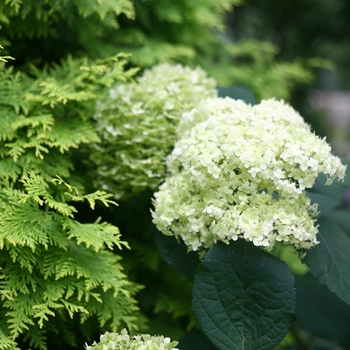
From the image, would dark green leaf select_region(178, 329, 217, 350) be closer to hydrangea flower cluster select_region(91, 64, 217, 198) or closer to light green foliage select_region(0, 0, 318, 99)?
hydrangea flower cluster select_region(91, 64, 217, 198)

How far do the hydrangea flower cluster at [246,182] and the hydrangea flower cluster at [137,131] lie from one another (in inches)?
7.0

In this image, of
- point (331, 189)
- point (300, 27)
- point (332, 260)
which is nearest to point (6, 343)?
point (332, 260)

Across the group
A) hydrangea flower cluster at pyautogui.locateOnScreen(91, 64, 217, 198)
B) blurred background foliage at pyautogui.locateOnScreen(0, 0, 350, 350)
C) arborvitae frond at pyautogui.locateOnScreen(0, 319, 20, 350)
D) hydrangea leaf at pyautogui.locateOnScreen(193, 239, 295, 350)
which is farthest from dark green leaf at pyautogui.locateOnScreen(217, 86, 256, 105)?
arborvitae frond at pyautogui.locateOnScreen(0, 319, 20, 350)

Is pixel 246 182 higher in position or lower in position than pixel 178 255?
higher

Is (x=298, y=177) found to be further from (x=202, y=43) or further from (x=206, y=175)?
(x=202, y=43)

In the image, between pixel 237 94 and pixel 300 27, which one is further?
pixel 300 27

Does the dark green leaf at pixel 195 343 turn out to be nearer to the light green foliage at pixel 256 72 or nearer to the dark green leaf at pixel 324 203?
the dark green leaf at pixel 324 203

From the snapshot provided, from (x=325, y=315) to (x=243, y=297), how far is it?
0.54 m

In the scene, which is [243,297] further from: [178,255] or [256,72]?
[256,72]

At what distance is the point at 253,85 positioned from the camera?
177 centimetres

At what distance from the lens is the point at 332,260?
89 cm

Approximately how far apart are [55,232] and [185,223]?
0.29m

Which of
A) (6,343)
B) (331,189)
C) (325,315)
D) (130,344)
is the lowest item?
(325,315)

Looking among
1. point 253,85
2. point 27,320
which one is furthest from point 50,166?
point 253,85
